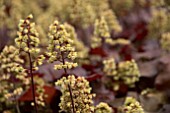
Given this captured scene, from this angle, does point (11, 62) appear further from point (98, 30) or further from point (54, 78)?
point (98, 30)

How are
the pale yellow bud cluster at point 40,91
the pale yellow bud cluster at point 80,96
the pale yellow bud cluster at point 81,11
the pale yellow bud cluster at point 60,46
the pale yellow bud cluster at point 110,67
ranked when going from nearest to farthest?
the pale yellow bud cluster at point 60,46 → the pale yellow bud cluster at point 80,96 → the pale yellow bud cluster at point 40,91 → the pale yellow bud cluster at point 110,67 → the pale yellow bud cluster at point 81,11

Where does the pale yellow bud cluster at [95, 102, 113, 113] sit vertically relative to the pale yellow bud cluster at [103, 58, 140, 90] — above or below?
below

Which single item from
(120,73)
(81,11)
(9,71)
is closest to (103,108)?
(9,71)

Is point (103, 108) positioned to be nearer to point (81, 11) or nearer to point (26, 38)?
point (26, 38)

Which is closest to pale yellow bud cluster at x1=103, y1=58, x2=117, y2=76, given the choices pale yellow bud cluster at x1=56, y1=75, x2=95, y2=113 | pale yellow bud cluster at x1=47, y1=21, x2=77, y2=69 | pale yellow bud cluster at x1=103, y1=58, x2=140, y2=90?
pale yellow bud cluster at x1=103, y1=58, x2=140, y2=90

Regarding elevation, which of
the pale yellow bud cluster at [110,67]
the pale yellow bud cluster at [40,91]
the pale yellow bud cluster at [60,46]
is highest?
the pale yellow bud cluster at [110,67]

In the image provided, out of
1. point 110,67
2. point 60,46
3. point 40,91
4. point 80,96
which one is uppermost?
point 110,67

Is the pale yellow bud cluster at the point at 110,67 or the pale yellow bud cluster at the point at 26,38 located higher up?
the pale yellow bud cluster at the point at 110,67

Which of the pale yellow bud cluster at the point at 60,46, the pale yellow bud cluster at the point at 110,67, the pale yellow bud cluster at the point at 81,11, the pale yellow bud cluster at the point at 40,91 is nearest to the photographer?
the pale yellow bud cluster at the point at 60,46

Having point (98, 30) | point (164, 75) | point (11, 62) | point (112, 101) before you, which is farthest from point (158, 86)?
point (11, 62)

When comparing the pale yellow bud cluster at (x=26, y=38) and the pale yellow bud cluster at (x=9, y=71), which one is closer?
the pale yellow bud cluster at (x=26, y=38)

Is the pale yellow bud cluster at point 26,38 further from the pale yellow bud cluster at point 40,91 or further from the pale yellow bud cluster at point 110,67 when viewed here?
the pale yellow bud cluster at point 110,67

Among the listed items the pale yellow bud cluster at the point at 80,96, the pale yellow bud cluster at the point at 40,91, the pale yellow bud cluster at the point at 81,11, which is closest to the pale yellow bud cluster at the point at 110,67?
the pale yellow bud cluster at the point at 40,91

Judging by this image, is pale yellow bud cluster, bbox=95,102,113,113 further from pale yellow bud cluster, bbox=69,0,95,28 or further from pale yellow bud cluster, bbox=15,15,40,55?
pale yellow bud cluster, bbox=69,0,95,28
